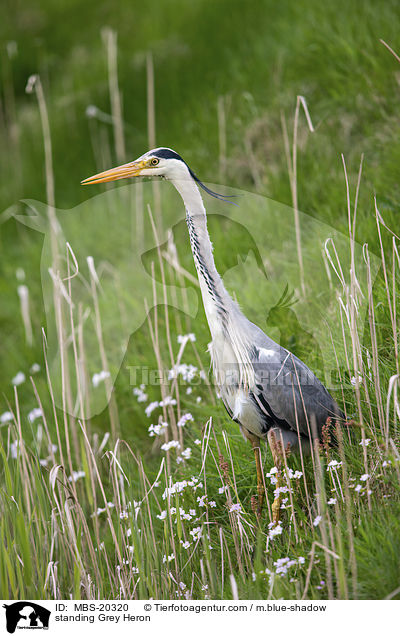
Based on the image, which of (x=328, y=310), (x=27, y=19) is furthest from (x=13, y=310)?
(x=27, y=19)

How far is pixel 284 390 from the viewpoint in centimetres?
207

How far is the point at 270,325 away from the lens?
254 centimetres

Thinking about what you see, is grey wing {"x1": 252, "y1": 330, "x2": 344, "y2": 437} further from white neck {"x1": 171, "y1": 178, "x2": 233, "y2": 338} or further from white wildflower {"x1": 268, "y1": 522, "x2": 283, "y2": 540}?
white wildflower {"x1": 268, "y1": 522, "x2": 283, "y2": 540}

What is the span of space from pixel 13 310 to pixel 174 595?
3.09 m

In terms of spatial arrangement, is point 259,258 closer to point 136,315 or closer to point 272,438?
point 136,315

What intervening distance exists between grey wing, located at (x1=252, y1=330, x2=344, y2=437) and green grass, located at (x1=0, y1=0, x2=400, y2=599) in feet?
0.36

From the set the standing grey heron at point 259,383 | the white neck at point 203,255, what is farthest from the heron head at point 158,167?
the standing grey heron at point 259,383
